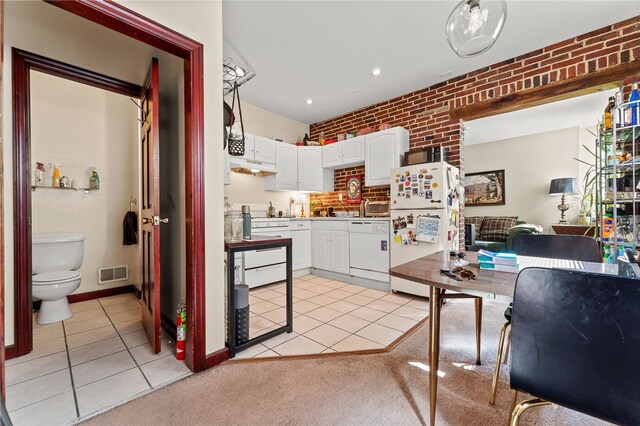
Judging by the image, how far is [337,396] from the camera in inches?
56.6

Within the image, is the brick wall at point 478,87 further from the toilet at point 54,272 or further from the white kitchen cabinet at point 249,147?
the toilet at point 54,272

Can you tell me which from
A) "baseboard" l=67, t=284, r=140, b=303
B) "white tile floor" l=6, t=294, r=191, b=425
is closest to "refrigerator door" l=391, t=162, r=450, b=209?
"white tile floor" l=6, t=294, r=191, b=425

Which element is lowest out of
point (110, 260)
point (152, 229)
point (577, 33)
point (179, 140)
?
point (110, 260)

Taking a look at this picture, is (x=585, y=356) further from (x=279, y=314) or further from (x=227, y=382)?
(x=279, y=314)

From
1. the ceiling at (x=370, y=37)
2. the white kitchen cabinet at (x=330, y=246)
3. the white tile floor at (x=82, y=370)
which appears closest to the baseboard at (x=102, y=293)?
the white tile floor at (x=82, y=370)

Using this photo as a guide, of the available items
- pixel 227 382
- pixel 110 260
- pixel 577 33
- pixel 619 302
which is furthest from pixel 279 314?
pixel 577 33

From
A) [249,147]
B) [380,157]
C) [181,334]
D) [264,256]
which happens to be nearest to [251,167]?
[249,147]

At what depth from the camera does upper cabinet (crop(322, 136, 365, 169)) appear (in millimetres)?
3943

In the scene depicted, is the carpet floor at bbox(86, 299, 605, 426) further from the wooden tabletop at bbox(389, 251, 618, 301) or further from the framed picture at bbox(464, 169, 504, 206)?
the framed picture at bbox(464, 169, 504, 206)

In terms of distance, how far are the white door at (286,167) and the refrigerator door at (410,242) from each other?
5.71ft

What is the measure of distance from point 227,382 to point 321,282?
7.53ft

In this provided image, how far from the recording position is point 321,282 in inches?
149

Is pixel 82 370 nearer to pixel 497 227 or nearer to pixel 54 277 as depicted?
pixel 54 277

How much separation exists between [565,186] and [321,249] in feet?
15.3
